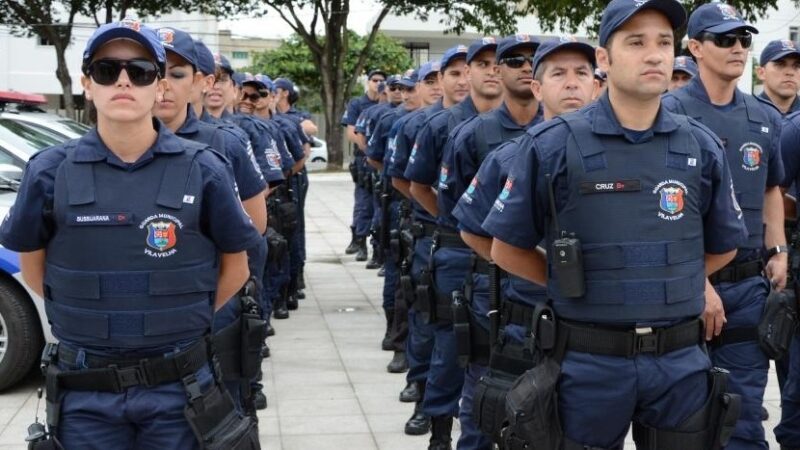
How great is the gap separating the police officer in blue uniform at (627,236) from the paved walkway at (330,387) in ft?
7.43

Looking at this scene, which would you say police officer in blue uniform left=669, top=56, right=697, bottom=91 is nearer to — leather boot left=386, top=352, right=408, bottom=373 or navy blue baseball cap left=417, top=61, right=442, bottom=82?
navy blue baseball cap left=417, top=61, right=442, bottom=82

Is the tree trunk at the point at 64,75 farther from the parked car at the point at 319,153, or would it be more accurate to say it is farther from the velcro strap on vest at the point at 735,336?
the velcro strap on vest at the point at 735,336

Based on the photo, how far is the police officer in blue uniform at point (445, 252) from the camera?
18.5ft

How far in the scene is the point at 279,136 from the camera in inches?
380

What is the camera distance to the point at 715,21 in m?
5.07

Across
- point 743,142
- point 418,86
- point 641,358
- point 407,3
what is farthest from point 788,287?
point 407,3

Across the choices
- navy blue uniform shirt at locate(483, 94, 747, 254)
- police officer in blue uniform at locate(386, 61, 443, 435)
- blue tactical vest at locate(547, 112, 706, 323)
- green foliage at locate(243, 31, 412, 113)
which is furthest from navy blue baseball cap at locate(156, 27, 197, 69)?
green foliage at locate(243, 31, 412, 113)

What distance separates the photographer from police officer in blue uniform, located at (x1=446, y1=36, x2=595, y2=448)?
4363 mm

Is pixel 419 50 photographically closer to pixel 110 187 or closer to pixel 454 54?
pixel 454 54

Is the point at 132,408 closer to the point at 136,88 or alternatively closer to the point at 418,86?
the point at 136,88

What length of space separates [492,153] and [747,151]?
1323mm

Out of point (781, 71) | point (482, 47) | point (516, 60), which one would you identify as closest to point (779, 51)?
point (781, 71)

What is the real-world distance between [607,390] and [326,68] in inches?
1170

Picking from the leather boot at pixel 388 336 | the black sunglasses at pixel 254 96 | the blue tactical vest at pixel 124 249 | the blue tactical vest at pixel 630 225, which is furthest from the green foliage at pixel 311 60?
the blue tactical vest at pixel 124 249
